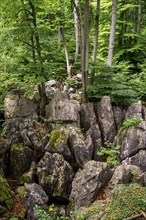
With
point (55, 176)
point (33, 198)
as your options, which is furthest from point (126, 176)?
point (33, 198)

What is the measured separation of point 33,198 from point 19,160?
208cm

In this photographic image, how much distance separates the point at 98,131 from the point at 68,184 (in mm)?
2802

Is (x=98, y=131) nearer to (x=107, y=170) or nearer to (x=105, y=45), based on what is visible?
(x=107, y=170)

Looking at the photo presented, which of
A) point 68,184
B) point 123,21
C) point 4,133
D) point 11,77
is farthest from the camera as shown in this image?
point 123,21

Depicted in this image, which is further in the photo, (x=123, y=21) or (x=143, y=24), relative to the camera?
(x=143, y=24)

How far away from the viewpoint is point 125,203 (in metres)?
5.88

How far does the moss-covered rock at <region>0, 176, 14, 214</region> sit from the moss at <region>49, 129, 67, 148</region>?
7.27 feet

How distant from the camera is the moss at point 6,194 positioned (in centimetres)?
829

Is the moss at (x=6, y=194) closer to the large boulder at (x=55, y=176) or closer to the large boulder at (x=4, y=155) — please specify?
the large boulder at (x=4, y=155)

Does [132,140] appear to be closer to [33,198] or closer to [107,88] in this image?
[107,88]

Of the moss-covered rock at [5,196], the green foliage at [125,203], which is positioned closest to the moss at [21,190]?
the moss-covered rock at [5,196]

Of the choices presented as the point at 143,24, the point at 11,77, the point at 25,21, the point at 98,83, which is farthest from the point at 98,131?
the point at 143,24

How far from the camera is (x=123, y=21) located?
14695mm

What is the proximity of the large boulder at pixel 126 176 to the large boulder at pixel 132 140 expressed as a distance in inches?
44.5
